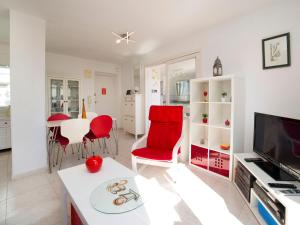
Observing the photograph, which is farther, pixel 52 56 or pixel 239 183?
pixel 52 56

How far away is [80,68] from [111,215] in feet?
15.3

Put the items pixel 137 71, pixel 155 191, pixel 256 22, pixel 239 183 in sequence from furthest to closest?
pixel 137 71 → pixel 256 22 → pixel 239 183 → pixel 155 191

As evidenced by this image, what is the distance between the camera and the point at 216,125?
2357 mm

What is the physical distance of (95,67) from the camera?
509 cm

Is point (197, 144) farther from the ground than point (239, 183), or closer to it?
farther from the ground

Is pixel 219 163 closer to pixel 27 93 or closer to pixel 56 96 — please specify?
pixel 27 93

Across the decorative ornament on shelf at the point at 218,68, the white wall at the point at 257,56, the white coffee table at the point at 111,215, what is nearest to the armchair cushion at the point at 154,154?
the white coffee table at the point at 111,215

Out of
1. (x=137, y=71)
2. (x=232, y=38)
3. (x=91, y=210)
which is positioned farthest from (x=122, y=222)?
(x=137, y=71)

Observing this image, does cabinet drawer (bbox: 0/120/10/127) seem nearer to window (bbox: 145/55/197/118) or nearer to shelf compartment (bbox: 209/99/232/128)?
window (bbox: 145/55/197/118)

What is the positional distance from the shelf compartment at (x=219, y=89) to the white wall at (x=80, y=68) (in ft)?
12.6

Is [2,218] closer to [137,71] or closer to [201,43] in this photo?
[201,43]

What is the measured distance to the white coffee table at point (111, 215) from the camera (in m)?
0.93

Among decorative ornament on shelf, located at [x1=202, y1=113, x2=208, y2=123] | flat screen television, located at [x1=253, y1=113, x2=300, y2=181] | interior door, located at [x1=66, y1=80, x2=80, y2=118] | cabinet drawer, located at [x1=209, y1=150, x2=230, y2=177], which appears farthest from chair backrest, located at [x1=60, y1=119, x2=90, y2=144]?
interior door, located at [x1=66, y1=80, x2=80, y2=118]

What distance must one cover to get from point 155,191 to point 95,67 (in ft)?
15.5
